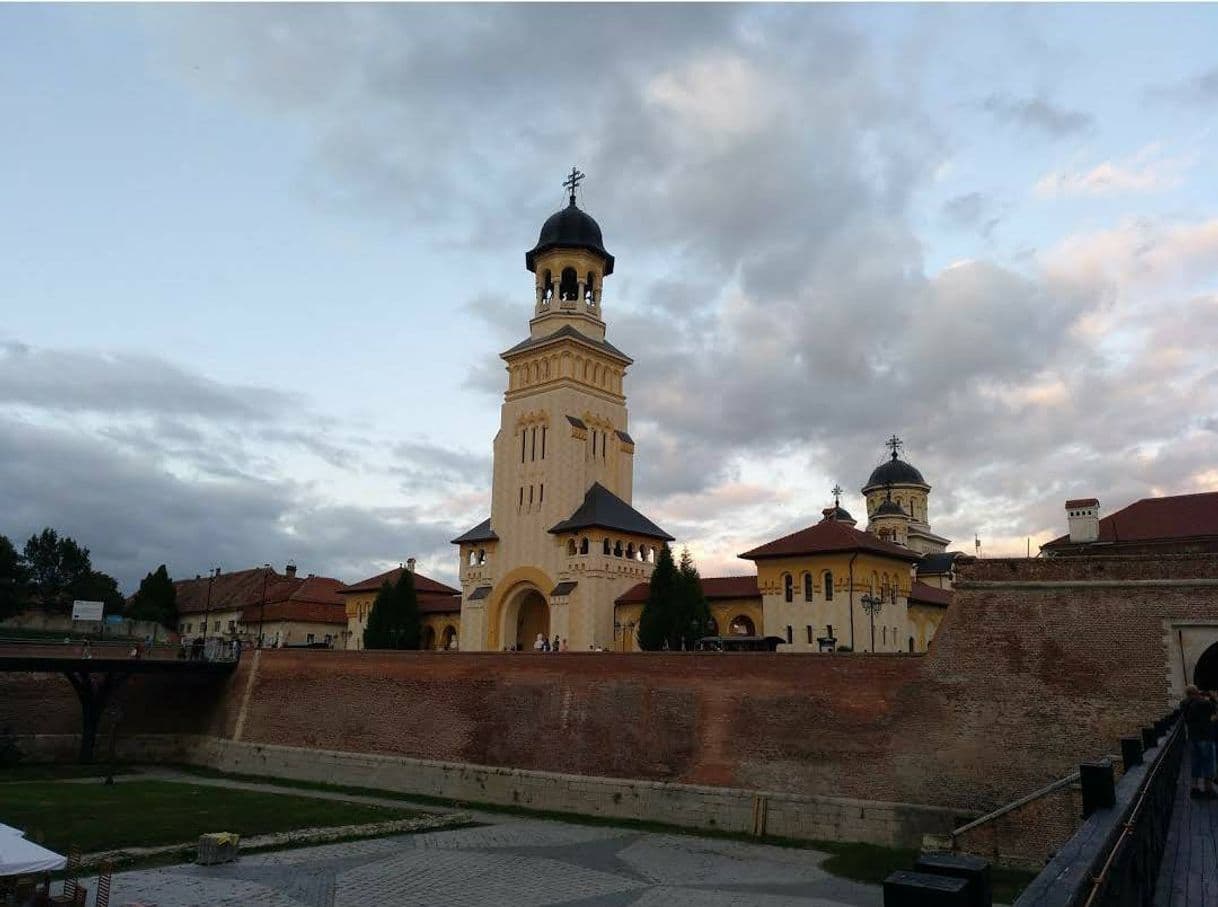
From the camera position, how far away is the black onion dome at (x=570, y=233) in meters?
46.9

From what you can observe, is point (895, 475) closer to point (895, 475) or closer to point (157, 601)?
point (895, 475)

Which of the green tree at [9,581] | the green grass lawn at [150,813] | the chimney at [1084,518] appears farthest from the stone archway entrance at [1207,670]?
the green tree at [9,581]

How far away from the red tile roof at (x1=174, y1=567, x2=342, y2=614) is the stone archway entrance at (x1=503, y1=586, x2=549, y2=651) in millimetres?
20093

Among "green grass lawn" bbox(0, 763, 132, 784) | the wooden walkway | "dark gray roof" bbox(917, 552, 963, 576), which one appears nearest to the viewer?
the wooden walkway

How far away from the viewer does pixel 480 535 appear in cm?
4512

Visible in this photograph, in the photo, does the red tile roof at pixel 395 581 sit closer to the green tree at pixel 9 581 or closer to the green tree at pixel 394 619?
the green tree at pixel 394 619

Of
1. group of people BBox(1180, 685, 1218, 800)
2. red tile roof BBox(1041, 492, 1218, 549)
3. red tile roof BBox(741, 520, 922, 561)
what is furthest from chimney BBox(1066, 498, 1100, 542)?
group of people BBox(1180, 685, 1218, 800)

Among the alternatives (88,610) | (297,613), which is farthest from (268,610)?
(88,610)

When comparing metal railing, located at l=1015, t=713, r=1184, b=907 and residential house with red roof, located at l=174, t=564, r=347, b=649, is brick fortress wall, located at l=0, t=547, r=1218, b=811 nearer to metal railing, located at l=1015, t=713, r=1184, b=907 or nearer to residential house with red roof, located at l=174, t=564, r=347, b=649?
metal railing, located at l=1015, t=713, r=1184, b=907

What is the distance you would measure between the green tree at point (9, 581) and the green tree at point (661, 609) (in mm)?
42480

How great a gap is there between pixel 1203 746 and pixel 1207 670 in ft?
54.5

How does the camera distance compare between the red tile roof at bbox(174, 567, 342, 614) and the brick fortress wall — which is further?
the red tile roof at bbox(174, 567, 342, 614)

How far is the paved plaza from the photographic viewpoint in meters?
17.6

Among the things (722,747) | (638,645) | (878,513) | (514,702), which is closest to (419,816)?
(514,702)
